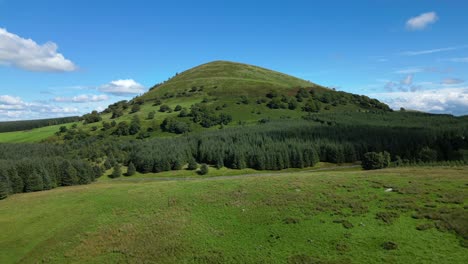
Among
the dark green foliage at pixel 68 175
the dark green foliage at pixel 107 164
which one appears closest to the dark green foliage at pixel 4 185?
the dark green foliage at pixel 68 175

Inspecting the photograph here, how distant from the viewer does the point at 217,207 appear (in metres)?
51.8

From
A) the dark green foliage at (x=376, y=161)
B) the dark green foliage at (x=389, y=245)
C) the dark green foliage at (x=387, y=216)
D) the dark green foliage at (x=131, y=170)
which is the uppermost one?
the dark green foliage at (x=387, y=216)

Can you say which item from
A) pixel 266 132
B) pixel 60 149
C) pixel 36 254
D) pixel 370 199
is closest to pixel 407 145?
pixel 266 132

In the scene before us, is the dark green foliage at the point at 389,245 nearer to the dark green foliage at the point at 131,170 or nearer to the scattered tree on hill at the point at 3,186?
the scattered tree on hill at the point at 3,186

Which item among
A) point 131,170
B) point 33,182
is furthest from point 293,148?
point 33,182

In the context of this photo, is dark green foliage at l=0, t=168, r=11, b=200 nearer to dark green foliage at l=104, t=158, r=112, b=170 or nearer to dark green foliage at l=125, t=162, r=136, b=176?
dark green foliage at l=125, t=162, r=136, b=176

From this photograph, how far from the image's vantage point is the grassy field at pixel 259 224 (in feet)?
111

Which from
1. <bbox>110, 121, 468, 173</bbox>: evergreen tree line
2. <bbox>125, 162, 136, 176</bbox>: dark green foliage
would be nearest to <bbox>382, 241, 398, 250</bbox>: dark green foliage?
<bbox>110, 121, 468, 173</bbox>: evergreen tree line

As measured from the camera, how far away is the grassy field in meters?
33.7

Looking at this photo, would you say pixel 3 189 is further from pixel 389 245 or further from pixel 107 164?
pixel 389 245

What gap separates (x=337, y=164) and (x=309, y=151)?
1613 centimetres

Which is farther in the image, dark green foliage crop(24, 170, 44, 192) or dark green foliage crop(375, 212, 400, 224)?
dark green foliage crop(24, 170, 44, 192)

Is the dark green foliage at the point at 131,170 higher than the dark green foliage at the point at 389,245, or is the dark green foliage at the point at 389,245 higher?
the dark green foliage at the point at 389,245

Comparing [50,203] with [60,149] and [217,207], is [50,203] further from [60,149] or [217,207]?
[60,149]
